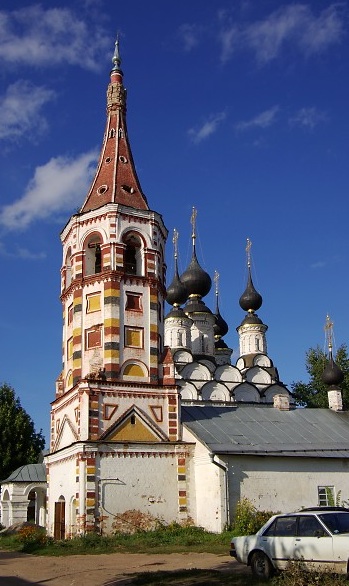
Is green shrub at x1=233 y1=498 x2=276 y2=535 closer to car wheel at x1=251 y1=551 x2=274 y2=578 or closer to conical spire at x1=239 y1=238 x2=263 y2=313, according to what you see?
car wheel at x1=251 y1=551 x2=274 y2=578

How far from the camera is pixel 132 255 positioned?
2558 centimetres

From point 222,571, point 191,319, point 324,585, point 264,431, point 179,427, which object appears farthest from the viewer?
point 191,319

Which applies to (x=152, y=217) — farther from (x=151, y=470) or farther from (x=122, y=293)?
(x=151, y=470)

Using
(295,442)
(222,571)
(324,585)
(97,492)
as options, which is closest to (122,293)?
(97,492)

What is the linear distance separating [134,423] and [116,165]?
1037 centimetres

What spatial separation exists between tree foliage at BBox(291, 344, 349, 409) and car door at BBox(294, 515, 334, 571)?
31072mm

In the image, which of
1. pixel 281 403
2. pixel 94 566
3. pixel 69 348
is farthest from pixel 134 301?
pixel 94 566

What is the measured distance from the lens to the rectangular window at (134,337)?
946 inches

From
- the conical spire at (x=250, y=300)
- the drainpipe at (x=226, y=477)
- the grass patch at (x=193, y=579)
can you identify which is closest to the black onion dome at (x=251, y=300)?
the conical spire at (x=250, y=300)

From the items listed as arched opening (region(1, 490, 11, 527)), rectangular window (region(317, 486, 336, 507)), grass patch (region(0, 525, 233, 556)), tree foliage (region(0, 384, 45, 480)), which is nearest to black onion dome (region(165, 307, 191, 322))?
tree foliage (region(0, 384, 45, 480))

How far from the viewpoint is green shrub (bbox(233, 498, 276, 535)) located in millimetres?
20312

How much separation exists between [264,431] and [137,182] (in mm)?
10951

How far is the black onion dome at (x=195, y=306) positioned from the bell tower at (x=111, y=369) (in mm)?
16862

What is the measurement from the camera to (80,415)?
74.7ft
